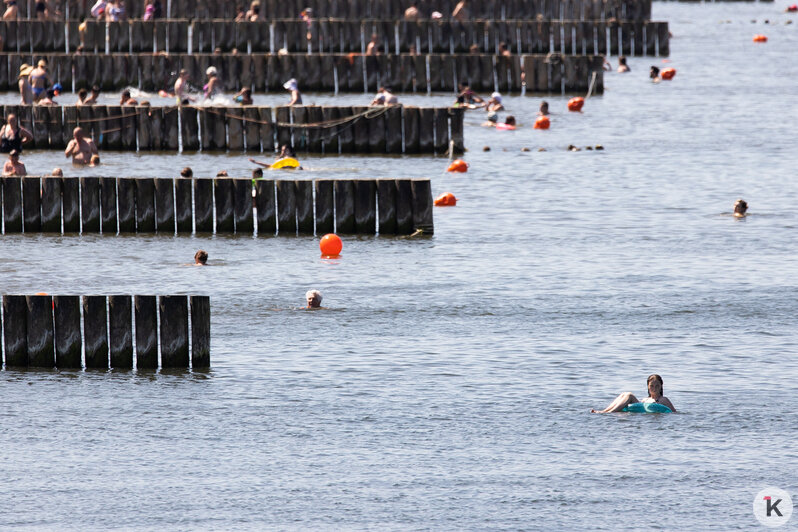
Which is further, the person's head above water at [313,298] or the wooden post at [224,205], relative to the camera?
the wooden post at [224,205]

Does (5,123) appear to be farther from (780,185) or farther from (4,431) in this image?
(4,431)

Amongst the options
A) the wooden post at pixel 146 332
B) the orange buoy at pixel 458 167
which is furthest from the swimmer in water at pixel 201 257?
the orange buoy at pixel 458 167

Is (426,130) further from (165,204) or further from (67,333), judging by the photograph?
(67,333)

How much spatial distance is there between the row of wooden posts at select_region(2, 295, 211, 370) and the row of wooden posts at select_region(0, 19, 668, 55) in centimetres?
5014

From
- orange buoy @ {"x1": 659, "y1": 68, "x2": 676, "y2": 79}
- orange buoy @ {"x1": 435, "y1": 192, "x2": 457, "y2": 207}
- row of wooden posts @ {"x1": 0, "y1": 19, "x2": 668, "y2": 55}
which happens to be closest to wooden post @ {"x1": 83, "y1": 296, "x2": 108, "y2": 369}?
orange buoy @ {"x1": 435, "y1": 192, "x2": 457, "y2": 207}

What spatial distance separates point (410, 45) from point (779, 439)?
58931 millimetres

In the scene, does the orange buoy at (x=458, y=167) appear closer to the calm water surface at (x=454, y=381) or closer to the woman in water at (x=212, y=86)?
the calm water surface at (x=454, y=381)

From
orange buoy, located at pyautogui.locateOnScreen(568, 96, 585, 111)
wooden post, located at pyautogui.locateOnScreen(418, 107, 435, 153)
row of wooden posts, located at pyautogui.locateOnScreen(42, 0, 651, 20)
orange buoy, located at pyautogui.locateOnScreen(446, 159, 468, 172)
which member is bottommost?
orange buoy, located at pyautogui.locateOnScreen(446, 159, 468, 172)

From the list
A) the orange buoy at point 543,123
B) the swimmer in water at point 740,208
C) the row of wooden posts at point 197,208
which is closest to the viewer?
the row of wooden posts at point 197,208

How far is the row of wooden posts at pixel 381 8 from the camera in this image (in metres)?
81.6

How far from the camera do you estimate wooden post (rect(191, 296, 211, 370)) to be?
89.9 ft

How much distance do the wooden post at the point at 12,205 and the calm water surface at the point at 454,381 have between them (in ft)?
3.28

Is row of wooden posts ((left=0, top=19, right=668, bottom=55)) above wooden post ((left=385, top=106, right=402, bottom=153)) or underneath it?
above

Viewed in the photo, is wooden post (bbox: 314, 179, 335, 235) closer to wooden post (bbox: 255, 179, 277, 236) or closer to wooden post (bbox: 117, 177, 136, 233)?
wooden post (bbox: 255, 179, 277, 236)
